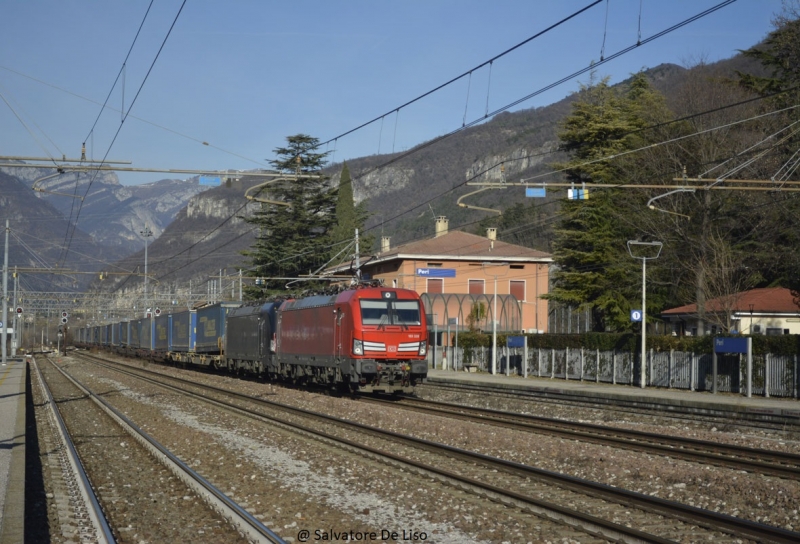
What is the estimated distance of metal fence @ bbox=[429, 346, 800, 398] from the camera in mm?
28266

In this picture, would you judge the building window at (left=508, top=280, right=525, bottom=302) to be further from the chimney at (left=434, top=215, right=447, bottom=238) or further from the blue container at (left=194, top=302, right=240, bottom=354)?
the blue container at (left=194, top=302, right=240, bottom=354)

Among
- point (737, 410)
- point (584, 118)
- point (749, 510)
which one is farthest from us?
point (584, 118)

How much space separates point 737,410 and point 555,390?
8133mm

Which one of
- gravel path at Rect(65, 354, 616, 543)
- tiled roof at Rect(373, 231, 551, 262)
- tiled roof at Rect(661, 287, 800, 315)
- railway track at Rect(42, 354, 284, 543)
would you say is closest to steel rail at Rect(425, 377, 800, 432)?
gravel path at Rect(65, 354, 616, 543)

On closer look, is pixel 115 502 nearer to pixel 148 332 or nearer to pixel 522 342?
pixel 522 342

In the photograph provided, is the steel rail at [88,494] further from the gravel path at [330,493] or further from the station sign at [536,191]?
the station sign at [536,191]

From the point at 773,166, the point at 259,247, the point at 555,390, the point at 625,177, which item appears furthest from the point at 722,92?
the point at 259,247

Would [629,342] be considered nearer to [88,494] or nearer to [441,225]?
[88,494]

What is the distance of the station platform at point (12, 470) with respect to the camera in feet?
29.4

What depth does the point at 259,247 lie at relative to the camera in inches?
2800

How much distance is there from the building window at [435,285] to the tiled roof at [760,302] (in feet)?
82.6

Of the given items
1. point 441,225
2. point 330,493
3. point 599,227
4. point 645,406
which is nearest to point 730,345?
point 645,406

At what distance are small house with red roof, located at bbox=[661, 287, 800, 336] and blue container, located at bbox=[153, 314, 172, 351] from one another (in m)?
31.5

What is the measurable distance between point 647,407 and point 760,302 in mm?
20724
